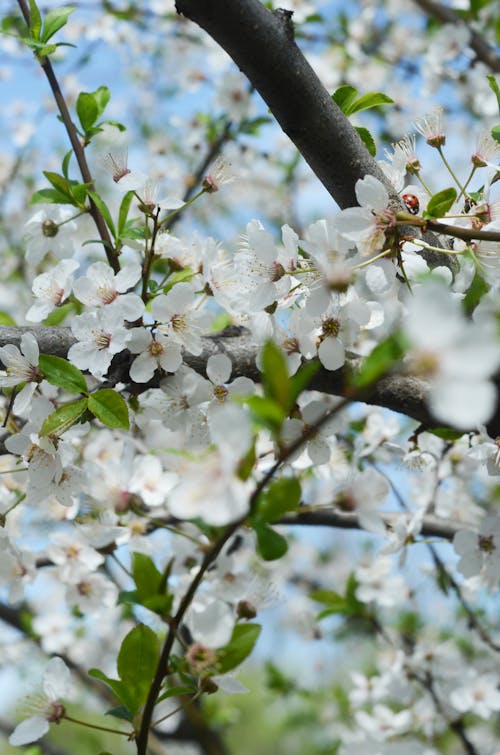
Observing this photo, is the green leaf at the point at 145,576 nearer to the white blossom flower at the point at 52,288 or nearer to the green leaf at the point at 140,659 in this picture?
the green leaf at the point at 140,659

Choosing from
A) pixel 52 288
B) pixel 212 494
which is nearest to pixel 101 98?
pixel 52 288

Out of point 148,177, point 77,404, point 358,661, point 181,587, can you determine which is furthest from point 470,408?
point 358,661

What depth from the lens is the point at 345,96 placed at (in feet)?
3.75

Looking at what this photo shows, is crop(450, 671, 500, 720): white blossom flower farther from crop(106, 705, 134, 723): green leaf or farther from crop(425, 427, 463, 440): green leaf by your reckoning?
crop(106, 705, 134, 723): green leaf

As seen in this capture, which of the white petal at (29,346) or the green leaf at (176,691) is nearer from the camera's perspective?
the green leaf at (176,691)

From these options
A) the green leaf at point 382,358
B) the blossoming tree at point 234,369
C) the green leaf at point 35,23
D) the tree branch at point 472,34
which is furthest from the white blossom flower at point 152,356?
the tree branch at point 472,34

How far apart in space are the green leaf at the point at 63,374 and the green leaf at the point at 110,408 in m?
0.03

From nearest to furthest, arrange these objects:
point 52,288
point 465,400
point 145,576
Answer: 1. point 465,400
2. point 145,576
3. point 52,288

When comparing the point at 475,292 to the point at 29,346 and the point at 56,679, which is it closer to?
the point at 29,346

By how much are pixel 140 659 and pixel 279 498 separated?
348 mm

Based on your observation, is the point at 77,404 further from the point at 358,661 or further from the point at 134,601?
the point at 358,661

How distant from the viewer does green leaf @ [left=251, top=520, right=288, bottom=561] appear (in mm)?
701

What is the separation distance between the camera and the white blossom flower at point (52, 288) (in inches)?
45.3

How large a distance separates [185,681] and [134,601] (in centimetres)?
30
